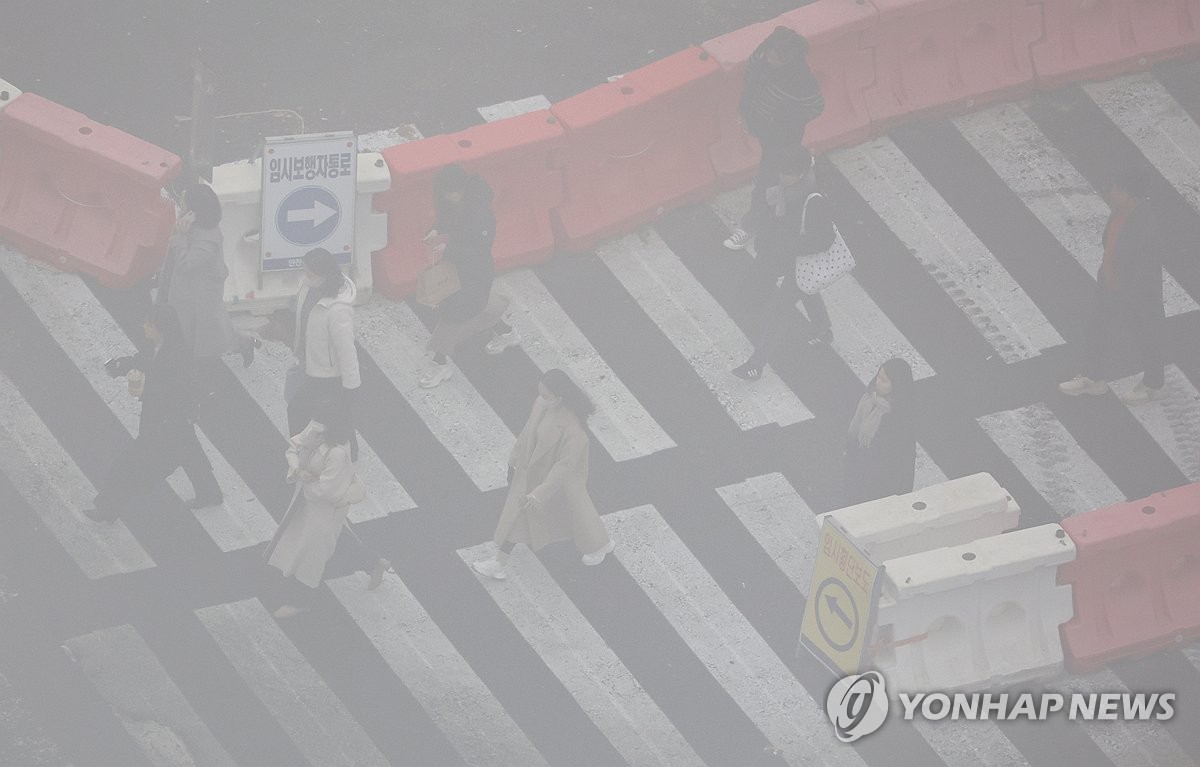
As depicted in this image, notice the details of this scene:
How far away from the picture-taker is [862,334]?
1848 centimetres

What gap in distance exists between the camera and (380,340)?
18.1 meters

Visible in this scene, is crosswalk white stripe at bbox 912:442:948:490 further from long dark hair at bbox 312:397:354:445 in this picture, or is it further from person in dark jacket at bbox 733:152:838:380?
long dark hair at bbox 312:397:354:445

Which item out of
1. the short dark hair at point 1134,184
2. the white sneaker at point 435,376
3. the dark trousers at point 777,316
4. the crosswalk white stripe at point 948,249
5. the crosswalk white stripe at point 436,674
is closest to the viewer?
the crosswalk white stripe at point 436,674

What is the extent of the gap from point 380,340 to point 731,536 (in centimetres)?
312

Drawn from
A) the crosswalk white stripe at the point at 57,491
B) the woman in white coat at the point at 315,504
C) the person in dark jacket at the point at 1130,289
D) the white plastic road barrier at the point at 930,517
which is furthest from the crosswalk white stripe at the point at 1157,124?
the crosswalk white stripe at the point at 57,491

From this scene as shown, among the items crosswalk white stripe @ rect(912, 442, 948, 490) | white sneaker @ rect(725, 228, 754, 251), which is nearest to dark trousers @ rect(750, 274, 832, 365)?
white sneaker @ rect(725, 228, 754, 251)

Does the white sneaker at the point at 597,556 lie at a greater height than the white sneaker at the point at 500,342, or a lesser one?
lesser

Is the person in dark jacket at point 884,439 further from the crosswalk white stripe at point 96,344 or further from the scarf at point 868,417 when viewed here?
the crosswalk white stripe at point 96,344

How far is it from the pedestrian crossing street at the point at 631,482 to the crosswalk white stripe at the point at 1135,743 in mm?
23

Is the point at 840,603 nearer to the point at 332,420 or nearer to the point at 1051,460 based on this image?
the point at 1051,460

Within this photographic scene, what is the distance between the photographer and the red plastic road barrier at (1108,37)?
20359 mm

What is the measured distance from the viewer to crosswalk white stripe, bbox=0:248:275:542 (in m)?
16.8

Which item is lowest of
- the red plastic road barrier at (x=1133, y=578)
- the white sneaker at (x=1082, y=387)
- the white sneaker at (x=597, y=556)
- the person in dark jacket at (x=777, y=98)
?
the white sneaker at (x=597, y=556)

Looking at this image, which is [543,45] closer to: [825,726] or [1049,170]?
[1049,170]
